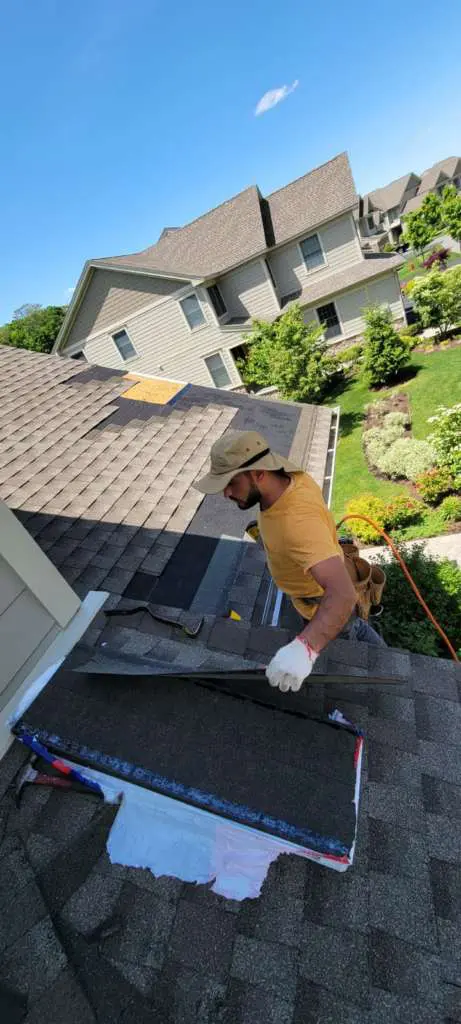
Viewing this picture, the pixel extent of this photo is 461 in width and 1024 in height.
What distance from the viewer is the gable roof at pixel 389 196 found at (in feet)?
191

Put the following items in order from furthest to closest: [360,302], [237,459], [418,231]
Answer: [418,231] < [360,302] < [237,459]

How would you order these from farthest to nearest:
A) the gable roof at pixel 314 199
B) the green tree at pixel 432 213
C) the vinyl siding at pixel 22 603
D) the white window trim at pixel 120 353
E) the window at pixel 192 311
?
1. the green tree at pixel 432 213
2. the white window trim at pixel 120 353
3. the window at pixel 192 311
4. the gable roof at pixel 314 199
5. the vinyl siding at pixel 22 603

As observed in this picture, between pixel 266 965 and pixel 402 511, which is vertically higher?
pixel 266 965

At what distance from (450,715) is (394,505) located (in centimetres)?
921

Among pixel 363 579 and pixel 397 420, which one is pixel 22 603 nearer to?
pixel 363 579

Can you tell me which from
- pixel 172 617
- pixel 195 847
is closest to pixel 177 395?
pixel 172 617

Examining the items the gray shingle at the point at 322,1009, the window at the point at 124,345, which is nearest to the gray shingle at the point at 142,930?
the gray shingle at the point at 322,1009

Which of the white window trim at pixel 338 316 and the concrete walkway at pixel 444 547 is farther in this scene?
the white window trim at pixel 338 316

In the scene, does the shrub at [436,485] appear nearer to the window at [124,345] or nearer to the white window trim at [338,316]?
the white window trim at [338,316]

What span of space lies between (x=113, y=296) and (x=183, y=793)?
22932 millimetres

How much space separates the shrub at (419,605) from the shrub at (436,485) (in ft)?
14.1

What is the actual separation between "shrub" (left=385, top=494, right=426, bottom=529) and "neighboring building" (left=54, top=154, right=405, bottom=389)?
41.5ft

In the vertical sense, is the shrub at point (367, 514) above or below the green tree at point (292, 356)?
below

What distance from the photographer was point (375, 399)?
58.3 ft
